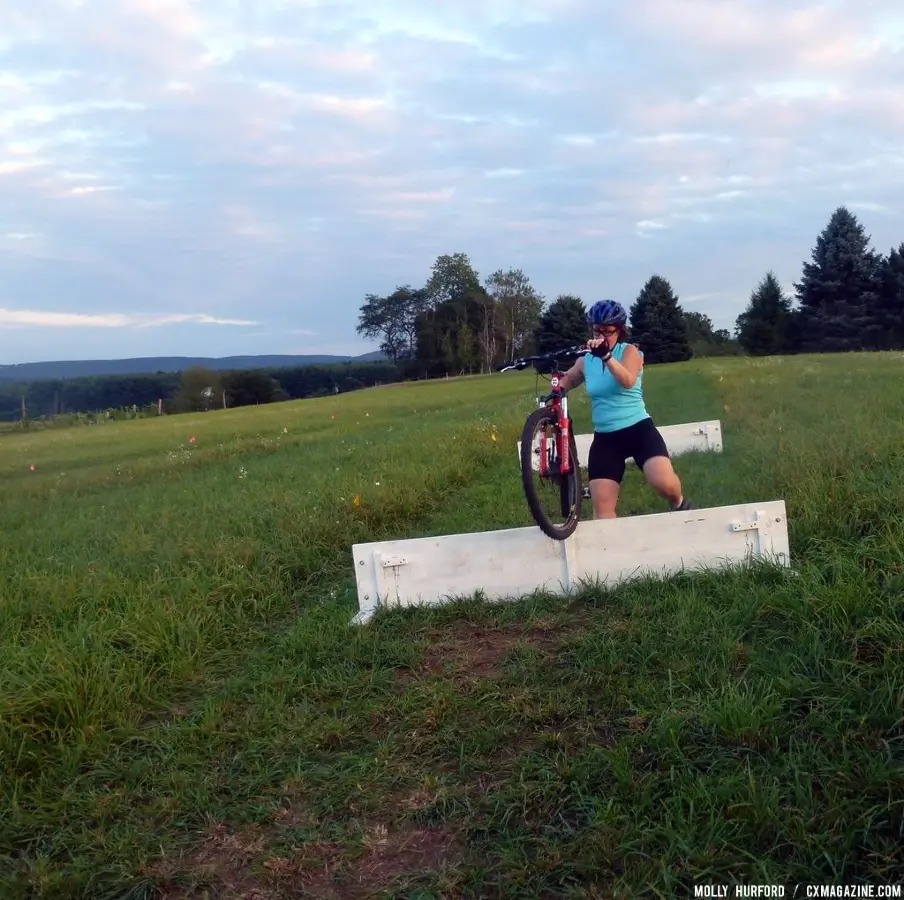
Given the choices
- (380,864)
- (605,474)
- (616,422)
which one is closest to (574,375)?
(616,422)

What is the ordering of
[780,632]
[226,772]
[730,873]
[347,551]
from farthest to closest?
1. [347,551]
2. [780,632]
3. [226,772]
4. [730,873]

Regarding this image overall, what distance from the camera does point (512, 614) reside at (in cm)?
477

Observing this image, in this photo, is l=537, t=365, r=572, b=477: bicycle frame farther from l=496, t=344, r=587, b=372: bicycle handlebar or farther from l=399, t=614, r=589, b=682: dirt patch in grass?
l=399, t=614, r=589, b=682: dirt patch in grass

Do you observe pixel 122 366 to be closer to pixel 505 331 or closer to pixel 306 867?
pixel 505 331

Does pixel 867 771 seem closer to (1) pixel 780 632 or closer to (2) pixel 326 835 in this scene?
(1) pixel 780 632

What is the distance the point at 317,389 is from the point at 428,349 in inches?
558

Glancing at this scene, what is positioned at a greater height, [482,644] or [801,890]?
[482,644]

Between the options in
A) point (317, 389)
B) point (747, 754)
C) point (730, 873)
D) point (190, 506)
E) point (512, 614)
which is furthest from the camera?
point (317, 389)

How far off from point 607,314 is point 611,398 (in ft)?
1.95

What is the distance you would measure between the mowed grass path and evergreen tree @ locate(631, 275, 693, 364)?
49887mm

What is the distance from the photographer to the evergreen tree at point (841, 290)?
54969 mm

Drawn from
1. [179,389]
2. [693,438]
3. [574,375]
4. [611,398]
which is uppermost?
[179,389]

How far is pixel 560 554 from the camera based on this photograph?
5000mm

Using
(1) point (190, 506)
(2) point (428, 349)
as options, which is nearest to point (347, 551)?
(1) point (190, 506)
